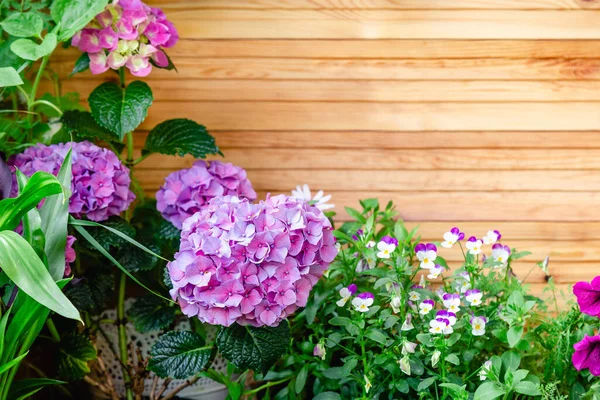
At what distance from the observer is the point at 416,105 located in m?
1.67

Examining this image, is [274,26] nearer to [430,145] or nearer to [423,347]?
[430,145]

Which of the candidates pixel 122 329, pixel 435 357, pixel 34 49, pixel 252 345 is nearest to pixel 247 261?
pixel 252 345

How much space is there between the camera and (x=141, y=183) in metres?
1.71

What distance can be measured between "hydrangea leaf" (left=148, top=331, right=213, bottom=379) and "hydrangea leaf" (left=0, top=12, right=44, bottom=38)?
2.26 feet

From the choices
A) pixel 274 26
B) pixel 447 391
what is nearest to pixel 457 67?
pixel 274 26

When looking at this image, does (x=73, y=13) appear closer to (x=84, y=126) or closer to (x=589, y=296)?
(x=84, y=126)

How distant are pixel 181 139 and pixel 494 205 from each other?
0.82 metres

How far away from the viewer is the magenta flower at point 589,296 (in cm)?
121

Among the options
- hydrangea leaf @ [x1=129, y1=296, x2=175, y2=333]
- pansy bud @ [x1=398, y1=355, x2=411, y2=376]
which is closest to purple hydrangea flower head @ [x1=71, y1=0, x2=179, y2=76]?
hydrangea leaf @ [x1=129, y1=296, x2=175, y2=333]

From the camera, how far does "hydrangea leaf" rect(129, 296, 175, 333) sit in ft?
4.79

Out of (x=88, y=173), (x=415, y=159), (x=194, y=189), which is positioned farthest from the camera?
(x=415, y=159)

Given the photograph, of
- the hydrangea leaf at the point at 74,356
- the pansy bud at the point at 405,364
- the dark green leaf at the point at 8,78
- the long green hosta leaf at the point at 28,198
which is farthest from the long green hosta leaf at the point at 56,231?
the pansy bud at the point at 405,364

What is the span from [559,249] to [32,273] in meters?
1.32

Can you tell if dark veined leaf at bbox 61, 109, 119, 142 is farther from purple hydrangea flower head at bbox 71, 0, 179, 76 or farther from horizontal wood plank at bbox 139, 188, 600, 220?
horizontal wood plank at bbox 139, 188, 600, 220
